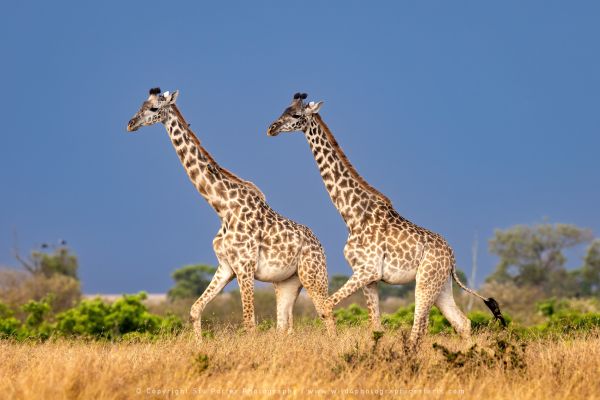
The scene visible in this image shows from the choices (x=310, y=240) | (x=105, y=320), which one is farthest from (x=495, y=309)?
(x=105, y=320)

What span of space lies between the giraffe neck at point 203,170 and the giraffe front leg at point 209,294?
1.05 metres

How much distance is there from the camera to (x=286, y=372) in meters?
10.9

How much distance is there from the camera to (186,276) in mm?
58219

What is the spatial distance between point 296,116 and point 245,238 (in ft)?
7.27

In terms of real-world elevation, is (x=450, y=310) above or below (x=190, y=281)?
below

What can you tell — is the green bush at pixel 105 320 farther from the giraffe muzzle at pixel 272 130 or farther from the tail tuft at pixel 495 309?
the tail tuft at pixel 495 309

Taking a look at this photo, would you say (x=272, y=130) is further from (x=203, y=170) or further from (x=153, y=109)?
(x=153, y=109)

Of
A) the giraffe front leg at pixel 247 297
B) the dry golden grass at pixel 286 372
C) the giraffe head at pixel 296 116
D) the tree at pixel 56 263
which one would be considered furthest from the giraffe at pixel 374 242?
the tree at pixel 56 263

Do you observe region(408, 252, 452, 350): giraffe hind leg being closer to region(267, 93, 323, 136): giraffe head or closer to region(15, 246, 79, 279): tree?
region(267, 93, 323, 136): giraffe head

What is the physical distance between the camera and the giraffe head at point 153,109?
14930mm

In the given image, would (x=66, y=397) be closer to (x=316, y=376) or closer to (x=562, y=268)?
(x=316, y=376)

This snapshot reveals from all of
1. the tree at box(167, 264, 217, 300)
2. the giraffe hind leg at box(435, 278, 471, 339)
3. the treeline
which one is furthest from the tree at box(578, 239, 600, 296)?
the giraffe hind leg at box(435, 278, 471, 339)

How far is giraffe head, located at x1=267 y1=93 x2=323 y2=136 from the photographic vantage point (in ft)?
48.2

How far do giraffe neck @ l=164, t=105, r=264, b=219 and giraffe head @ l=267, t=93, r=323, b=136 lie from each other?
4.05 feet
